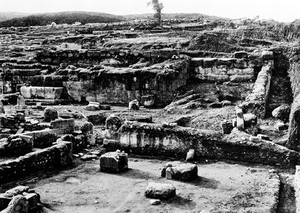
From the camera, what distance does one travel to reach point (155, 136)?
11812 millimetres

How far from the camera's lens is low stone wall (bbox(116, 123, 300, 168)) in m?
10.3

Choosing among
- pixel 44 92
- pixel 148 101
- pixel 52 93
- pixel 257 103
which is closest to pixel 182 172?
pixel 257 103

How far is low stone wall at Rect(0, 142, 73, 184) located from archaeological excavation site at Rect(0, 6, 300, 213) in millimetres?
27

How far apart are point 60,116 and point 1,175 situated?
666 cm

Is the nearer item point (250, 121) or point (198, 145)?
point (198, 145)

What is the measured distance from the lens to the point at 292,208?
26.1ft

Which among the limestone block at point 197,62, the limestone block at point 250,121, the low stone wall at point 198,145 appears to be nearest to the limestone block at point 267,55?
Answer: the limestone block at point 197,62

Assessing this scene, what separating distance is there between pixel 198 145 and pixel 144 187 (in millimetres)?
2623

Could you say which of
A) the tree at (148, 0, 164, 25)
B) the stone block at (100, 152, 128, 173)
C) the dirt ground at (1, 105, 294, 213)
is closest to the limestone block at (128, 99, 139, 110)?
the dirt ground at (1, 105, 294, 213)

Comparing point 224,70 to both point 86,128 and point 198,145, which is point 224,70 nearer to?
point 86,128

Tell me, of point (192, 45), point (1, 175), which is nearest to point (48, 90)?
point (192, 45)

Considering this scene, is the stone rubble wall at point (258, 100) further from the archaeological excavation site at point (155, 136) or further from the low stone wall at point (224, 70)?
the low stone wall at point (224, 70)

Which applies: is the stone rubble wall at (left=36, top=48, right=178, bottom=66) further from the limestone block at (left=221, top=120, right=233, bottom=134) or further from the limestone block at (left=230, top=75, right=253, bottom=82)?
the limestone block at (left=221, top=120, right=233, bottom=134)

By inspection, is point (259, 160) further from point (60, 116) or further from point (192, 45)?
point (192, 45)
